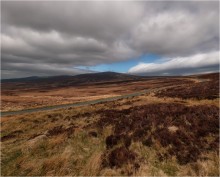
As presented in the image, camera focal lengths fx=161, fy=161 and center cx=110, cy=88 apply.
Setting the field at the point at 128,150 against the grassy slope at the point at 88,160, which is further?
the field at the point at 128,150

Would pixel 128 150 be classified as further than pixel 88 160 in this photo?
Yes

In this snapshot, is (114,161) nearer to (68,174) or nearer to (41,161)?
(68,174)

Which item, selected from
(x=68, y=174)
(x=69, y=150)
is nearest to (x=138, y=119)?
(x=69, y=150)

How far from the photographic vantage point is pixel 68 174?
880cm

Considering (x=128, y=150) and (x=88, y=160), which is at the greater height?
(x=128, y=150)

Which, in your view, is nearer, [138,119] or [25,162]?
[25,162]

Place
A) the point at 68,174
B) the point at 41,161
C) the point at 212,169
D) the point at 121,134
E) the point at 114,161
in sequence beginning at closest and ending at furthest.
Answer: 1. the point at 212,169
2. the point at 68,174
3. the point at 114,161
4. the point at 41,161
5. the point at 121,134

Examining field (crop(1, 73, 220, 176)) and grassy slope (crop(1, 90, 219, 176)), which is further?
field (crop(1, 73, 220, 176))

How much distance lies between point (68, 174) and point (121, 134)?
5238 millimetres

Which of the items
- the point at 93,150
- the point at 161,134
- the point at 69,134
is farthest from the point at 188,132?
the point at 69,134

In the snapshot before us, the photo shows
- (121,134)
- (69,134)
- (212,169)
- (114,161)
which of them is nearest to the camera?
(212,169)

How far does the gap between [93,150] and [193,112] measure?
10672mm

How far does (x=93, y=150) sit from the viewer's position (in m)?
11.3

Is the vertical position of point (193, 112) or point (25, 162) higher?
point (193, 112)
